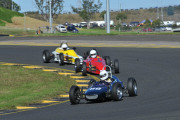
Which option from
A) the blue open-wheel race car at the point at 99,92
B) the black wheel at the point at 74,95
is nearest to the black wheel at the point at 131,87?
the blue open-wheel race car at the point at 99,92

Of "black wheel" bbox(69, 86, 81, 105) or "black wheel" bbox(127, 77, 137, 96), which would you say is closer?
"black wheel" bbox(69, 86, 81, 105)

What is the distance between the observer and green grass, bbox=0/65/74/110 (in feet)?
60.1

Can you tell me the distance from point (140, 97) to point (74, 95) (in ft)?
9.23

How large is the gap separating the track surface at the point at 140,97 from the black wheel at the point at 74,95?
0.23 m

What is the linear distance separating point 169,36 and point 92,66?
80.4ft

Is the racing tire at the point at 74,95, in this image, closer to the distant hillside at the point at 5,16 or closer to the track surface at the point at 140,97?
the track surface at the point at 140,97

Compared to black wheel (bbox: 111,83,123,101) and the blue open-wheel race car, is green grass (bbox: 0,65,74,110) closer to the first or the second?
the blue open-wheel race car

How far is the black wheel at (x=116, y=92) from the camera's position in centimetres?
1559

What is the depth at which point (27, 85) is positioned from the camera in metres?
22.6

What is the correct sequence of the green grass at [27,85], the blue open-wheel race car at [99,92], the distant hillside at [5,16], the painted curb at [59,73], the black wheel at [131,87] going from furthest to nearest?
1. the distant hillside at [5,16]
2. the green grass at [27,85]
3. the black wheel at [131,87]
4. the painted curb at [59,73]
5. the blue open-wheel race car at [99,92]

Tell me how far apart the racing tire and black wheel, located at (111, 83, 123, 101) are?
48.4 inches

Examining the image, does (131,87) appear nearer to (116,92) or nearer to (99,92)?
(116,92)

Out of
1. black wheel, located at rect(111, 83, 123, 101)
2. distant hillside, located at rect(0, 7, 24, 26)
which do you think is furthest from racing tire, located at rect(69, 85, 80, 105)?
distant hillside, located at rect(0, 7, 24, 26)

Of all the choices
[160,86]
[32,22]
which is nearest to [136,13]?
[32,22]
